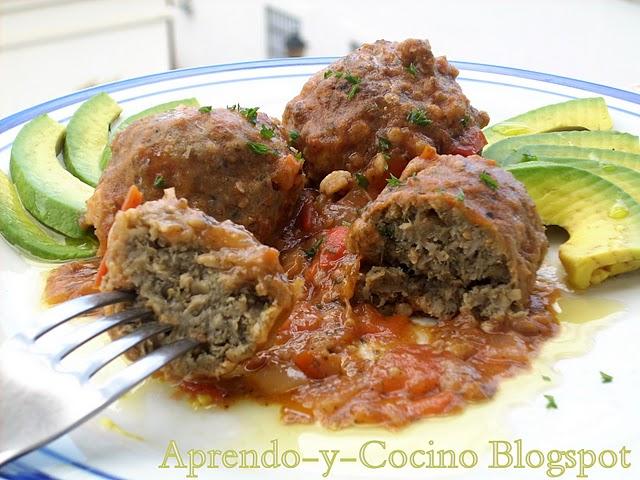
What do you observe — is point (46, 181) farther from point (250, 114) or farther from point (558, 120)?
point (558, 120)

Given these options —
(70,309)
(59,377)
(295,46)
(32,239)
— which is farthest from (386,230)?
(295,46)

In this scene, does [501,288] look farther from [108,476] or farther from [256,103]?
[256,103]

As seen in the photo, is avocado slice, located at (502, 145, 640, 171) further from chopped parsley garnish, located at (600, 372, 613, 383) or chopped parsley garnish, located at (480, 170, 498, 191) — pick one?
chopped parsley garnish, located at (600, 372, 613, 383)

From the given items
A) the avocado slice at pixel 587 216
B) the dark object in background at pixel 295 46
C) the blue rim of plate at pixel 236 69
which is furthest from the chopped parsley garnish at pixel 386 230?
the dark object in background at pixel 295 46

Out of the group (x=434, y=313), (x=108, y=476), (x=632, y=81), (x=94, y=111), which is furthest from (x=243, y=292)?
(x=632, y=81)

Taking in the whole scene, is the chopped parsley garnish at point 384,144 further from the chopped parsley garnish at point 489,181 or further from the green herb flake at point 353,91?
the chopped parsley garnish at point 489,181

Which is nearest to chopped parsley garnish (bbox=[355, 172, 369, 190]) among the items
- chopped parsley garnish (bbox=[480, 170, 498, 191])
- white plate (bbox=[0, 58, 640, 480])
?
chopped parsley garnish (bbox=[480, 170, 498, 191])
